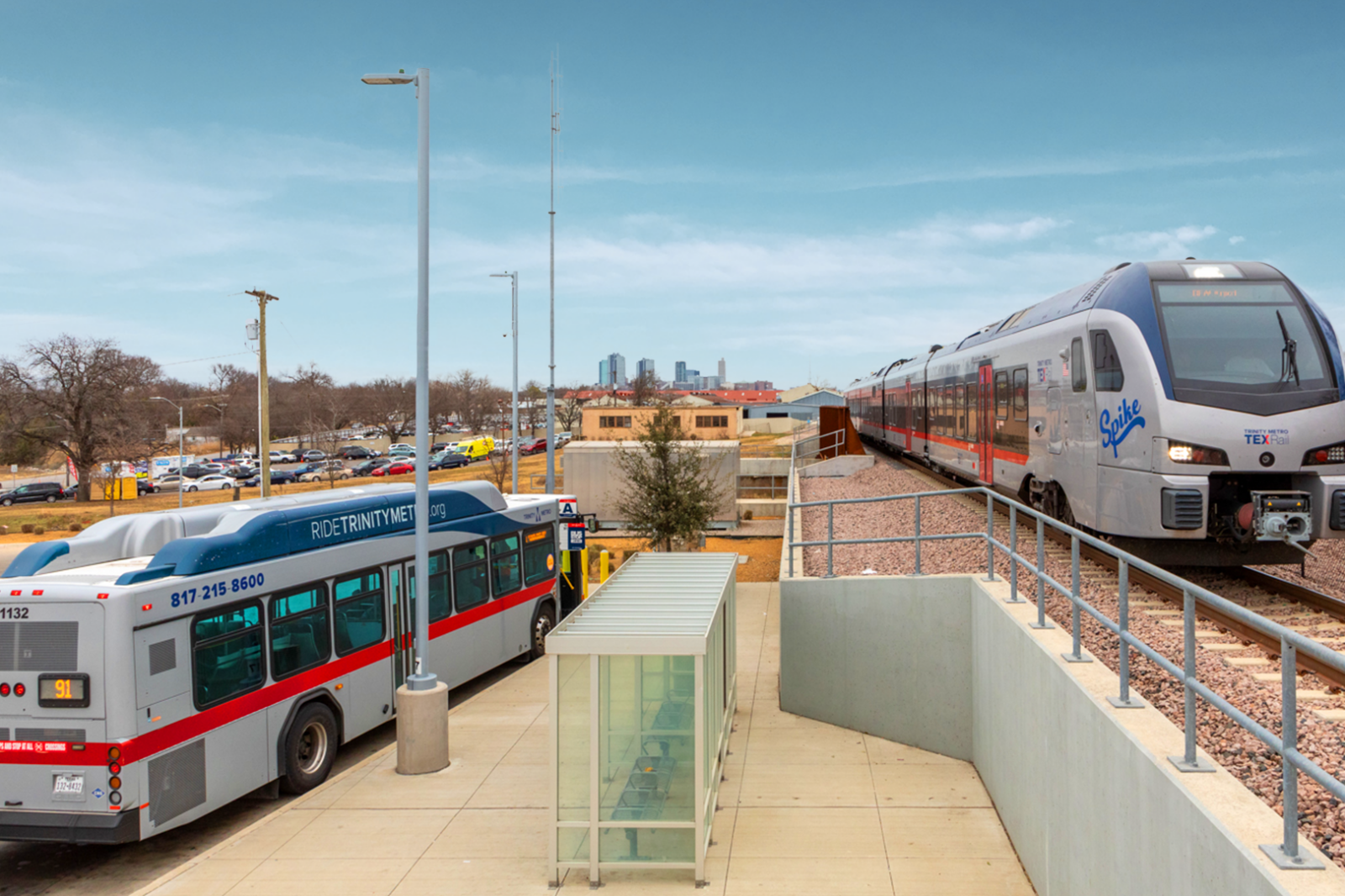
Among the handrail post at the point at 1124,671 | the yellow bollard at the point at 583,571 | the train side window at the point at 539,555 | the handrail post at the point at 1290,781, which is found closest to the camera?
the handrail post at the point at 1290,781

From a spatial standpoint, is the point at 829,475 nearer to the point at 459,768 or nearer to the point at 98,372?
the point at 459,768

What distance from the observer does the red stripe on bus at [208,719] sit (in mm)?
7938

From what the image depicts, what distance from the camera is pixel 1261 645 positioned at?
7609 millimetres

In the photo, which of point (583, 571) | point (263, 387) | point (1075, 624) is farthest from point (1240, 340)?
point (263, 387)

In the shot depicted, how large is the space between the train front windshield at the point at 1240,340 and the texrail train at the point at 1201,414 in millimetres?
13

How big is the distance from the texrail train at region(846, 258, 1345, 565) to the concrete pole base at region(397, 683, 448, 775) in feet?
24.9

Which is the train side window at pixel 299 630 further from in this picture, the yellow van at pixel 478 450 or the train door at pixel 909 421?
the yellow van at pixel 478 450

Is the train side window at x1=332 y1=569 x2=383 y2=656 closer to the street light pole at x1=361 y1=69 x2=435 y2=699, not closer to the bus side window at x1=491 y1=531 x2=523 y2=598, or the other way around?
the street light pole at x1=361 y1=69 x2=435 y2=699

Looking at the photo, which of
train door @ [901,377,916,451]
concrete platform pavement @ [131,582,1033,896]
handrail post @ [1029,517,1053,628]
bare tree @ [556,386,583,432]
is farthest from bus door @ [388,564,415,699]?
bare tree @ [556,386,583,432]

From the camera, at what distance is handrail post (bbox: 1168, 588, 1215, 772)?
472 cm

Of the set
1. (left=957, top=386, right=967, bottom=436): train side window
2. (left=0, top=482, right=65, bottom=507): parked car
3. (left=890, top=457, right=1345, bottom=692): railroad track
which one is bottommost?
(left=0, top=482, right=65, bottom=507): parked car

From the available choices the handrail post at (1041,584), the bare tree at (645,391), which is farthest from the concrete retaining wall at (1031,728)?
the bare tree at (645,391)

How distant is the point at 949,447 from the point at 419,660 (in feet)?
44.8

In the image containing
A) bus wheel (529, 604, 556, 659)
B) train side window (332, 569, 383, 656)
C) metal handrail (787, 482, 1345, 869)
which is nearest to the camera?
metal handrail (787, 482, 1345, 869)
